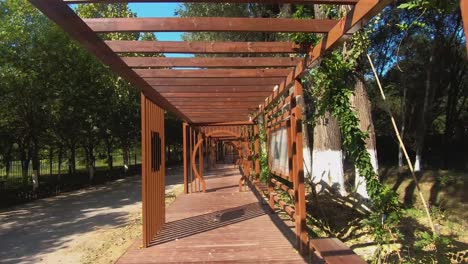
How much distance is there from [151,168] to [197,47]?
273cm

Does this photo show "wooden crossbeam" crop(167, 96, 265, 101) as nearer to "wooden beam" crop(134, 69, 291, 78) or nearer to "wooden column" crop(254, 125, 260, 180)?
"wooden beam" crop(134, 69, 291, 78)

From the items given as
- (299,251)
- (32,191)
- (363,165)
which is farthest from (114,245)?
(32,191)

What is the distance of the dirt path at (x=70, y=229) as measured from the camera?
8.57 m

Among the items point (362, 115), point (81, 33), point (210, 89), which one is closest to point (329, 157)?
point (362, 115)

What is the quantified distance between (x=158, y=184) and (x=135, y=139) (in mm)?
24152

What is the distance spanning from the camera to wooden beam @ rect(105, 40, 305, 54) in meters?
5.24

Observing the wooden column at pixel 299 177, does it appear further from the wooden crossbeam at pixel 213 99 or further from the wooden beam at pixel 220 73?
the wooden crossbeam at pixel 213 99

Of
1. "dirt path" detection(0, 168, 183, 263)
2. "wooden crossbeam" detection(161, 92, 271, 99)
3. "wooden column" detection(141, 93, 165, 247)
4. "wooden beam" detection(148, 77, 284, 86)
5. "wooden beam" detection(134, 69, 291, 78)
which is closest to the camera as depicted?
"wooden beam" detection(134, 69, 291, 78)

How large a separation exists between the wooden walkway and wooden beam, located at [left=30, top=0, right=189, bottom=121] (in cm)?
242

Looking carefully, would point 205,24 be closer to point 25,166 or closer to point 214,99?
point 214,99

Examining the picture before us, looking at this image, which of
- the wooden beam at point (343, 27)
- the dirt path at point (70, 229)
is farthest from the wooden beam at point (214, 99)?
the wooden beam at point (343, 27)

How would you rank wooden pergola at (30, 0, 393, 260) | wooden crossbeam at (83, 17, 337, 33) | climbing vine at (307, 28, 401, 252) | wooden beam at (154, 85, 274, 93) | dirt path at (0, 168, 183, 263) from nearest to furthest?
wooden pergola at (30, 0, 393, 260) < wooden crossbeam at (83, 17, 337, 33) < climbing vine at (307, 28, 401, 252) < wooden beam at (154, 85, 274, 93) < dirt path at (0, 168, 183, 263)

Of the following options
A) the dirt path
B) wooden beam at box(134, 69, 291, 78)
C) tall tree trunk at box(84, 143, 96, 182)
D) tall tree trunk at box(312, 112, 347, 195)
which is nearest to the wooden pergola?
wooden beam at box(134, 69, 291, 78)

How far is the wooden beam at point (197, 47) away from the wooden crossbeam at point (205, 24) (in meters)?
0.68
